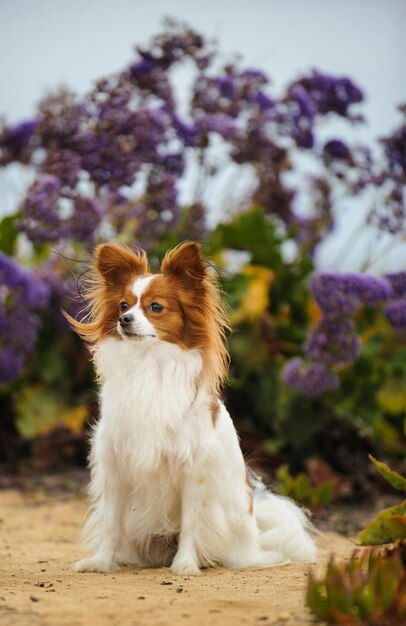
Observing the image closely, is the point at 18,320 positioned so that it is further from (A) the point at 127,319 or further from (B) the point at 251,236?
(A) the point at 127,319

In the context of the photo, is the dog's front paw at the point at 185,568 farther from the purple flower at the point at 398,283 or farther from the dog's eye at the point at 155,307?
the purple flower at the point at 398,283

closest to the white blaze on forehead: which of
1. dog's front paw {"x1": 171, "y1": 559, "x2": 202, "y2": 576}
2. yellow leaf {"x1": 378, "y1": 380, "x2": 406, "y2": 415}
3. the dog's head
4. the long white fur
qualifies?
the dog's head

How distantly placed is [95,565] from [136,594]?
0.83 m

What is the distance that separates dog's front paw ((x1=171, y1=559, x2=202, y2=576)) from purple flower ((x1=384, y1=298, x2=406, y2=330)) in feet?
10.7

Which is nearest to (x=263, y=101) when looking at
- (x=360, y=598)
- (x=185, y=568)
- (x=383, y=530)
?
(x=185, y=568)

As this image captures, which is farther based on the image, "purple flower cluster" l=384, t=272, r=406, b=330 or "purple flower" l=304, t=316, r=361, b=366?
"purple flower cluster" l=384, t=272, r=406, b=330

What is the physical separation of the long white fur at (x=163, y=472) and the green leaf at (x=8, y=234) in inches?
143

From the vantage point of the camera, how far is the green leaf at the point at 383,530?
3754 mm

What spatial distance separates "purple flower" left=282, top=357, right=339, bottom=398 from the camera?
24.1 feet

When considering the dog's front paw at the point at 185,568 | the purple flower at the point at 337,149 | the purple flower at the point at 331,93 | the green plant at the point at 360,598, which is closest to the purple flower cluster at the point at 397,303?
the purple flower at the point at 337,149

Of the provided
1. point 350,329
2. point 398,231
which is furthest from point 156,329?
point 398,231

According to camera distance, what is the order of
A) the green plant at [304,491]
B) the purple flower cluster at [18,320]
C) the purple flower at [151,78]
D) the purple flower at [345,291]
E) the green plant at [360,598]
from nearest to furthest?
the green plant at [360,598] < the green plant at [304,491] < the purple flower at [345,291] < the purple flower at [151,78] < the purple flower cluster at [18,320]

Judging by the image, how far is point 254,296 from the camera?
890cm

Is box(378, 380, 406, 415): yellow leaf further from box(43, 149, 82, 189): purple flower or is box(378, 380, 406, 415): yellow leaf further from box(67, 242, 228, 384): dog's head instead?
box(67, 242, 228, 384): dog's head
